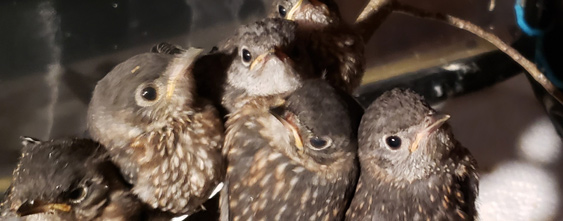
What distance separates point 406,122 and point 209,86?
1.40 ft

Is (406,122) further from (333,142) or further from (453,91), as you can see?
(453,91)

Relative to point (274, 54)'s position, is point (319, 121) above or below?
below

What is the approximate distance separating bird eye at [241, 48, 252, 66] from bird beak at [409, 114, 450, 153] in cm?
36

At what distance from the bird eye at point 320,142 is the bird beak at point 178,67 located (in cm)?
25

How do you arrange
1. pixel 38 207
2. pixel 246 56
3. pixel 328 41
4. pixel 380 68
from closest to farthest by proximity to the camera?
pixel 38 207 → pixel 246 56 → pixel 328 41 → pixel 380 68

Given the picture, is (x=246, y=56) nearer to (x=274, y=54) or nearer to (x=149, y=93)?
(x=274, y=54)

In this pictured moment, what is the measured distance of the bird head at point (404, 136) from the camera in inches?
36.3

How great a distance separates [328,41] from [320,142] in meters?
0.37

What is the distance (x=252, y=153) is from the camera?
3.49 feet

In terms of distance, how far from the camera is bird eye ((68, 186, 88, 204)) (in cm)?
93

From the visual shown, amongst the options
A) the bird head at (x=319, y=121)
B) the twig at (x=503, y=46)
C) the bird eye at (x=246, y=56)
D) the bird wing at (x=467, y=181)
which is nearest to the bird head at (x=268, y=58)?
the bird eye at (x=246, y=56)

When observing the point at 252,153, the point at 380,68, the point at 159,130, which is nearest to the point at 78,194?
the point at 159,130

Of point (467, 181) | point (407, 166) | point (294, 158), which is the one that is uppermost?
point (294, 158)

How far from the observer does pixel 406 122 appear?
922 mm
